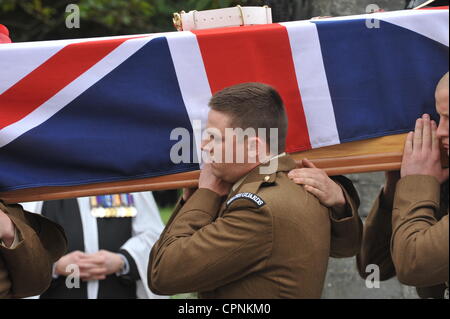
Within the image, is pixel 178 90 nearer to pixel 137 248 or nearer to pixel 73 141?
pixel 73 141

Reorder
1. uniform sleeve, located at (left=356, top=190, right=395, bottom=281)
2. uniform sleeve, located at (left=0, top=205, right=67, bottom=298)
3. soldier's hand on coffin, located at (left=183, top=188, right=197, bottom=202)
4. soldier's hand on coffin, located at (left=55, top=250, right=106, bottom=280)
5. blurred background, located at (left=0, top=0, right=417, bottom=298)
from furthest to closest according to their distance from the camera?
soldier's hand on coffin, located at (left=55, top=250, right=106, bottom=280) < blurred background, located at (left=0, top=0, right=417, bottom=298) < uniform sleeve, located at (left=356, top=190, right=395, bottom=281) < soldier's hand on coffin, located at (left=183, top=188, right=197, bottom=202) < uniform sleeve, located at (left=0, top=205, right=67, bottom=298)

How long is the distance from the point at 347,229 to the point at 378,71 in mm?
577

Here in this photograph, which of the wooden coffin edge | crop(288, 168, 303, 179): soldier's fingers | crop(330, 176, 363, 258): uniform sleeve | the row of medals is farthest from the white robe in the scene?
crop(288, 168, 303, 179): soldier's fingers

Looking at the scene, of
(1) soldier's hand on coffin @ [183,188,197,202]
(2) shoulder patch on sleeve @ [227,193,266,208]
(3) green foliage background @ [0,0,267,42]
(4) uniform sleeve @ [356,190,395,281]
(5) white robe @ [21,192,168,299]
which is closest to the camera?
(2) shoulder patch on sleeve @ [227,193,266,208]

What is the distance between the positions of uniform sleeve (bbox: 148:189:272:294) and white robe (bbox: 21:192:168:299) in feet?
5.91

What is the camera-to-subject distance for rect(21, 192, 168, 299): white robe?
4551 mm

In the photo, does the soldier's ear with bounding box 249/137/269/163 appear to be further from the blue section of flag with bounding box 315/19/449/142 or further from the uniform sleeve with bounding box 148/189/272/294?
the blue section of flag with bounding box 315/19/449/142

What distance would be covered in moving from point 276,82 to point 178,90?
355 mm

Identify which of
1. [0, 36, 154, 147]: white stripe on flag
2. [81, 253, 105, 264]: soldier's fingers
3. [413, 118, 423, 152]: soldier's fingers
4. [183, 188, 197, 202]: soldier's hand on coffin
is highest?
[0, 36, 154, 147]: white stripe on flag

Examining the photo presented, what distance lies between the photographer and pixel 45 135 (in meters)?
2.98

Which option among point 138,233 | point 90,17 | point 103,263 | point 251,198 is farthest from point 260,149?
point 90,17

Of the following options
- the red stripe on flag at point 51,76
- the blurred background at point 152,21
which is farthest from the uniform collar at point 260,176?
the blurred background at point 152,21
